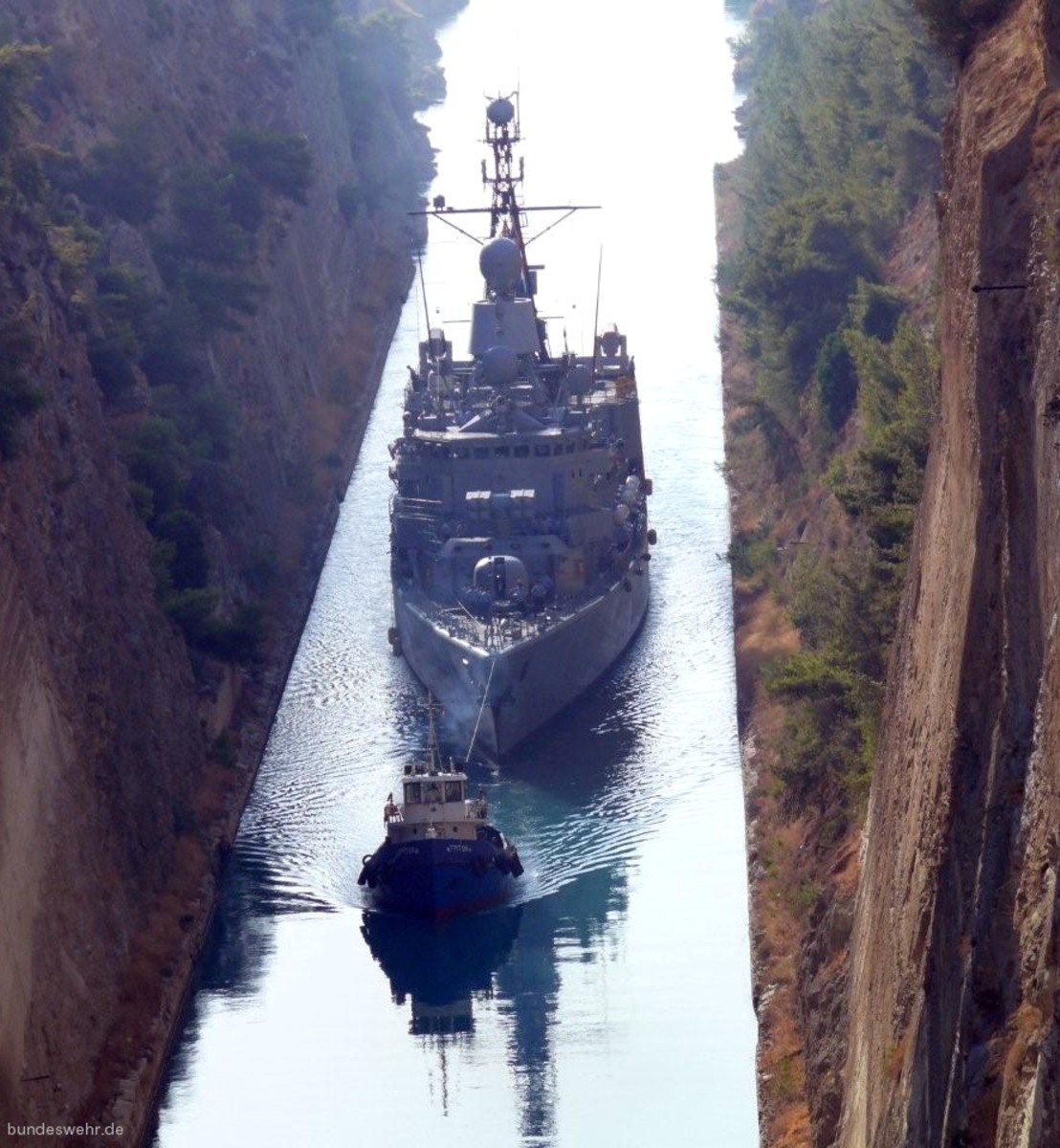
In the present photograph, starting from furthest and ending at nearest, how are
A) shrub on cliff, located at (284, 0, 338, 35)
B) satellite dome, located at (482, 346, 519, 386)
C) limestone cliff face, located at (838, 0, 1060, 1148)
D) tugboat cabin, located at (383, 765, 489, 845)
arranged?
Result: shrub on cliff, located at (284, 0, 338, 35) → satellite dome, located at (482, 346, 519, 386) → tugboat cabin, located at (383, 765, 489, 845) → limestone cliff face, located at (838, 0, 1060, 1148)

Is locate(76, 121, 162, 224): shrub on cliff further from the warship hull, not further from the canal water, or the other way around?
the warship hull

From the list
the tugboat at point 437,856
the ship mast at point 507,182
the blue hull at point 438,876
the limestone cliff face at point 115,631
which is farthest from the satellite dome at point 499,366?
the blue hull at point 438,876

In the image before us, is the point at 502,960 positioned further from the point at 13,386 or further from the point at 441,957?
the point at 13,386

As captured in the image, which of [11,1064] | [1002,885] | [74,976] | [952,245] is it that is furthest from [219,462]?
[1002,885]

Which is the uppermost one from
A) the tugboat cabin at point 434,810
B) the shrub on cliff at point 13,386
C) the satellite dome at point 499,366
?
the shrub on cliff at point 13,386

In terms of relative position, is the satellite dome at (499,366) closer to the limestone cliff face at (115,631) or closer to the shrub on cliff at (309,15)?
the limestone cliff face at (115,631)

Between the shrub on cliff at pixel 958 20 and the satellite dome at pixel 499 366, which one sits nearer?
the shrub on cliff at pixel 958 20

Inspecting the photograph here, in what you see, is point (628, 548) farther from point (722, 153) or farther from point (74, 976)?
point (722, 153)

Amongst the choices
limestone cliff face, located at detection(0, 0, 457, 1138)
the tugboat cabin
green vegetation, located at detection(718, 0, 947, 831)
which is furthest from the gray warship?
the tugboat cabin
